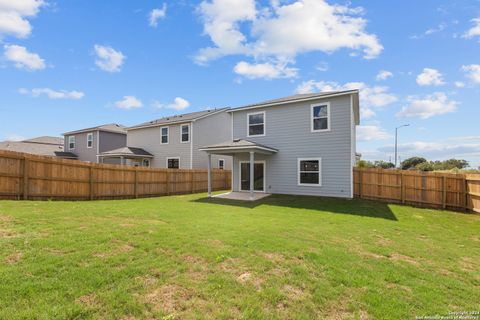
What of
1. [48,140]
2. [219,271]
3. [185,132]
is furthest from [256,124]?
[48,140]

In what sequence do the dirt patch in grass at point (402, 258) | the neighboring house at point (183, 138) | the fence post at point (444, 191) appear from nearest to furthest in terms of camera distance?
the dirt patch in grass at point (402, 258), the fence post at point (444, 191), the neighboring house at point (183, 138)

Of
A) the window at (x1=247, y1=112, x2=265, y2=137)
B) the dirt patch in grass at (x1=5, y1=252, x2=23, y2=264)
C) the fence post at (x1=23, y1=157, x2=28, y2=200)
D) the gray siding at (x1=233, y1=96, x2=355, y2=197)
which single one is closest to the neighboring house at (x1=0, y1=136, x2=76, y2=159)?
the fence post at (x1=23, y1=157, x2=28, y2=200)

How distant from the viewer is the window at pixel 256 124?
15.5m

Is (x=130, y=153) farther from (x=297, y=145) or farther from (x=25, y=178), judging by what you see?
(x=297, y=145)

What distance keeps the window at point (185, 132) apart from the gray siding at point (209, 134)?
0.63m

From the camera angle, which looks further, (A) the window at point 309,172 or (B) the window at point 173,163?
(B) the window at point 173,163

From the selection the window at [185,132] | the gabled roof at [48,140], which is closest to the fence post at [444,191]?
the window at [185,132]

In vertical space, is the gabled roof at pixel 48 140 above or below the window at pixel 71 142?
above

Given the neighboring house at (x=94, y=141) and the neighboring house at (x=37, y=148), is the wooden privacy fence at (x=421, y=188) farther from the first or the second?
the neighboring house at (x=37, y=148)

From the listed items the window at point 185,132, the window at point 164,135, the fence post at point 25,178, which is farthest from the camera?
the window at point 164,135

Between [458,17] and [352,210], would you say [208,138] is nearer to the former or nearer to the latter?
[352,210]

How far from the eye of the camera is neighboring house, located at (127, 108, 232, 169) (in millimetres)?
20781

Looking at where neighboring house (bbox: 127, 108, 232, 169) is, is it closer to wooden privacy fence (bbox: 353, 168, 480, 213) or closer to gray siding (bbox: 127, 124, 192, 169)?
gray siding (bbox: 127, 124, 192, 169)

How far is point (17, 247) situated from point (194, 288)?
2988 mm
